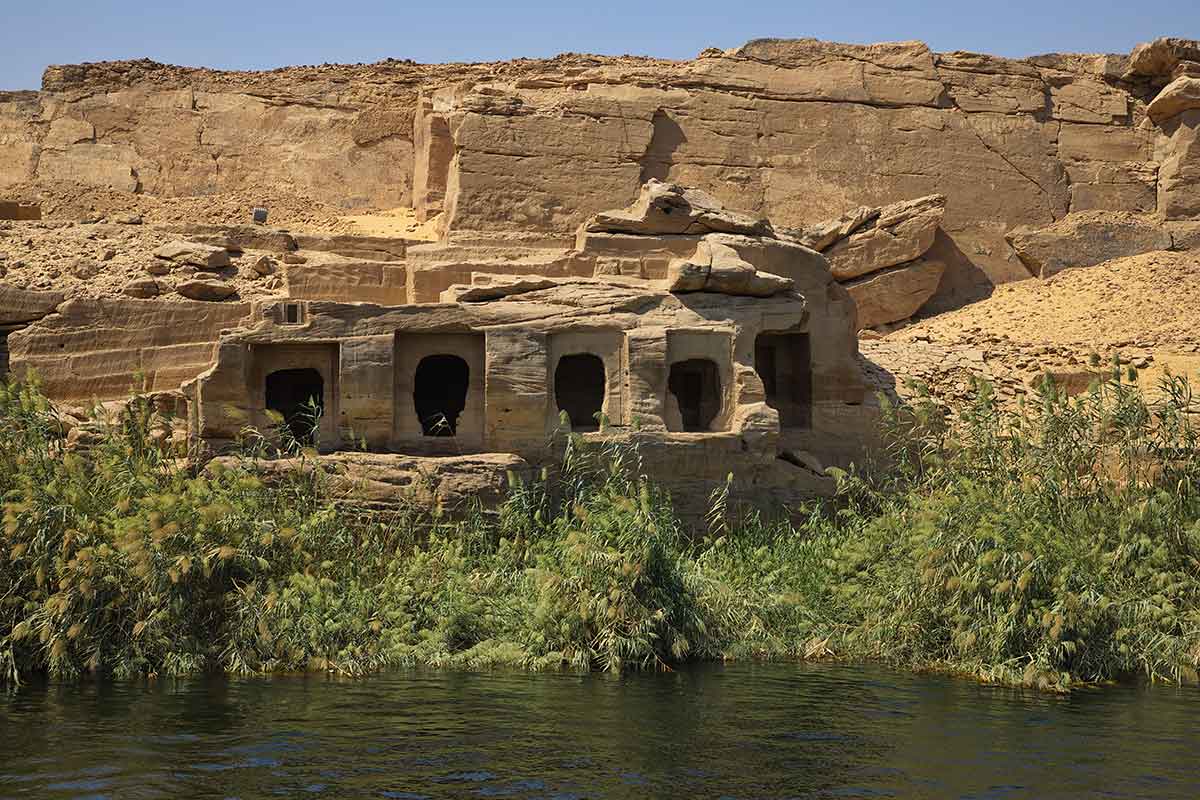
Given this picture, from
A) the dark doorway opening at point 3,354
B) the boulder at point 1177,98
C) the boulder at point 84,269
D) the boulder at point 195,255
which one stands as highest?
the boulder at point 1177,98

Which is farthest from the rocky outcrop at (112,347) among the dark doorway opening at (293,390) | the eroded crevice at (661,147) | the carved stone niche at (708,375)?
the eroded crevice at (661,147)

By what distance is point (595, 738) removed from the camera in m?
11.6

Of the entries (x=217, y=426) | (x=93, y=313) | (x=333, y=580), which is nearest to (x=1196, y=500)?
(x=333, y=580)

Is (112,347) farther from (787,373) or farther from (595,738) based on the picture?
(595,738)

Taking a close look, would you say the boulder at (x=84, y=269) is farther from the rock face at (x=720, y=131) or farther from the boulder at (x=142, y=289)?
the rock face at (x=720, y=131)

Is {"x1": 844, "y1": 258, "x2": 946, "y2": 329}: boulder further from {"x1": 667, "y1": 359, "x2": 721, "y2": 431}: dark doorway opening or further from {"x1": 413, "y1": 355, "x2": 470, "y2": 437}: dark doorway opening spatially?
{"x1": 413, "y1": 355, "x2": 470, "y2": 437}: dark doorway opening

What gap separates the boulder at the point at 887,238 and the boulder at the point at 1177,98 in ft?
16.4

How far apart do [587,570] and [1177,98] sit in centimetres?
1748

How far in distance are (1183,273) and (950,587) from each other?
13115 millimetres

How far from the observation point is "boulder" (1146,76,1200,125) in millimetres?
27203

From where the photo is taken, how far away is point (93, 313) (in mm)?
17625

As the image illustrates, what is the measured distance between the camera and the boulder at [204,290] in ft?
62.0

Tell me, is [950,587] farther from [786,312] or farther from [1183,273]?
[1183,273]

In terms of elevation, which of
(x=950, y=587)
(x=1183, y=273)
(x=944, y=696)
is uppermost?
(x=1183, y=273)
